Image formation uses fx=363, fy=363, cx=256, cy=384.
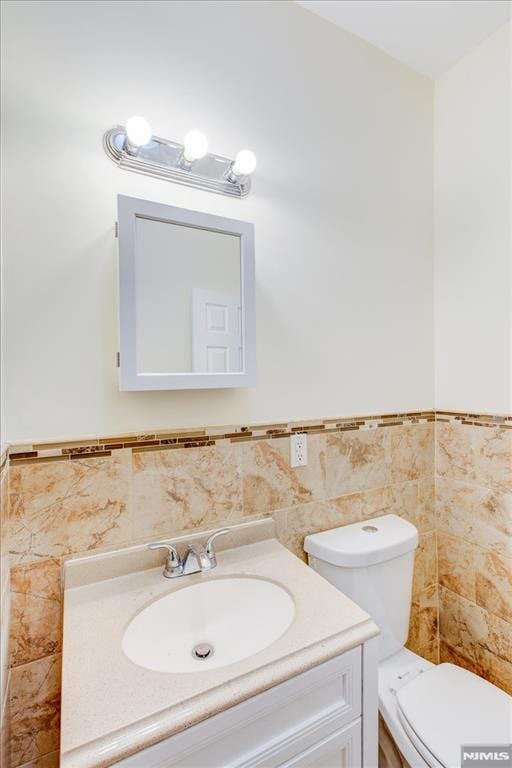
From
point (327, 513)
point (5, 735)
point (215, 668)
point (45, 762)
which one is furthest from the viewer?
point (327, 513)

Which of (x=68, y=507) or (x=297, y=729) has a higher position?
(x=68, y=507)

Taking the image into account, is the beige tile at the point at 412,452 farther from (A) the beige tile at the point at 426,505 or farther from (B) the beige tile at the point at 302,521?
(B) the beige tile at the point at 302,521

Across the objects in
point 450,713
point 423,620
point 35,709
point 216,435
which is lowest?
point 423,620

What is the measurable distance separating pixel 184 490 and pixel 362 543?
0.63 meters

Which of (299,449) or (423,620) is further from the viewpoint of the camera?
(423,620)

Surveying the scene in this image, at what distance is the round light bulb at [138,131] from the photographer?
3.14 feet

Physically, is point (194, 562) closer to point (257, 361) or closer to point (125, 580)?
point (125, 580)

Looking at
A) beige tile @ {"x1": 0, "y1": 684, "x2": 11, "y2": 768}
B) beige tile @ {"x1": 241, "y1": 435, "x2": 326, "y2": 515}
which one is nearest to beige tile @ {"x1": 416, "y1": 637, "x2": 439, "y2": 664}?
beige tile @ {"x1": 241, "y1": 435, "x2": 326, "y2": 515}

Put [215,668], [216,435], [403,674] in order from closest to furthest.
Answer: [215,668] → [216,435] → [403,674]

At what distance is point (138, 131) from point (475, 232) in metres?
1.34

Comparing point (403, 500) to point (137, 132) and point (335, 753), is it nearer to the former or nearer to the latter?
point (335, 753)

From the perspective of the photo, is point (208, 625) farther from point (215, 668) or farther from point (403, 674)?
point (403, 674)

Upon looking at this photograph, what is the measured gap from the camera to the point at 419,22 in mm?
1382

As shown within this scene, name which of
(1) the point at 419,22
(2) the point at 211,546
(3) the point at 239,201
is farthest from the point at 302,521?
(1) the point at 419,22
